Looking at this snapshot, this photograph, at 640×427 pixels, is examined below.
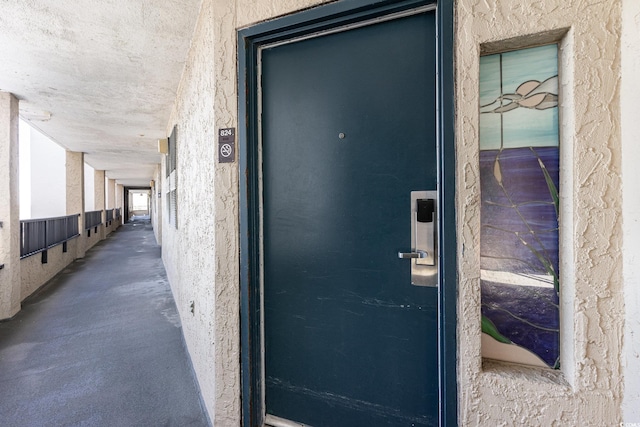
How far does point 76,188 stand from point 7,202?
4.17 metres

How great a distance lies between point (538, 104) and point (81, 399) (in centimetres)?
309

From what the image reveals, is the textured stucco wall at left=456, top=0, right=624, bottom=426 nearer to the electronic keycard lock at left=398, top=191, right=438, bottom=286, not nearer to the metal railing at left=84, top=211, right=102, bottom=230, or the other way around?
the electronic keycard lock at left=398, top=191, right=438, bottom=286

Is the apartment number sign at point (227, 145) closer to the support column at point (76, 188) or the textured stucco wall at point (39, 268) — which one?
the textured stucco wall at point (39, 268)

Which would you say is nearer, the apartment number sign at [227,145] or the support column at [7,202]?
the apartment number sign at [227,145]

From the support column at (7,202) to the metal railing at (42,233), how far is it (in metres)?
0.71

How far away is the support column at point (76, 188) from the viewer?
668 cm

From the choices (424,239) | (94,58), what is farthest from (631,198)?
(94,58)

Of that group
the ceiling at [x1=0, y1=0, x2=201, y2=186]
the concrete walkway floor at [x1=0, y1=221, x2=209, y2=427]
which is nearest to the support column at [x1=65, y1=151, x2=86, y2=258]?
the ceiling at [x1=0, y1=0, x2=201, y2=186]

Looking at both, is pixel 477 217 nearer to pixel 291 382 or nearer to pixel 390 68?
pixel 390 68

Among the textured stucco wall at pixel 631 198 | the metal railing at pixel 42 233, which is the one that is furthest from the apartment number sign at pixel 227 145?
the metal railing at pixel 42 233

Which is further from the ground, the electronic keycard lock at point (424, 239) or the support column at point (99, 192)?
the support column at point (99, 192)

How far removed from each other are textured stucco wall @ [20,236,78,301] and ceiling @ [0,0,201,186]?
218 cm

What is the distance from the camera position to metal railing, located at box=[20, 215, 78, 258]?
160 inches

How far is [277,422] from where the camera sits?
1512 millimetres
